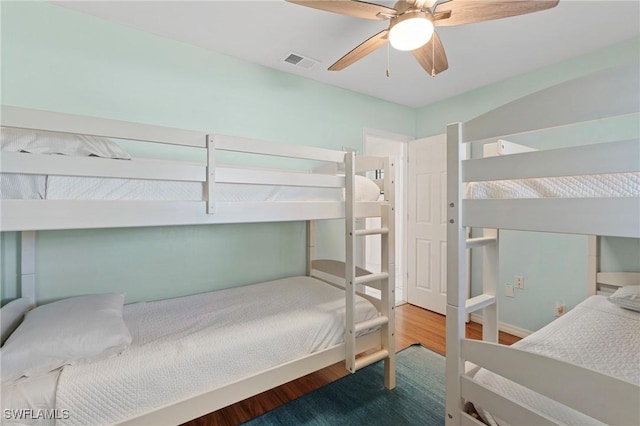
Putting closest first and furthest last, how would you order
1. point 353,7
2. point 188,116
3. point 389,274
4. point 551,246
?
point 353,7 → point 389,274 → point 188,116 → point 551,246

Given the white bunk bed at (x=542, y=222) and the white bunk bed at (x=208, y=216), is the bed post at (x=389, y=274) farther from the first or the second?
the white bunk bed at (x=542, y=222)

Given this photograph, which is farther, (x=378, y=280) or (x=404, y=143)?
(x=404, y=143)

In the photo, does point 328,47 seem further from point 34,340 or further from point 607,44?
point 34,340

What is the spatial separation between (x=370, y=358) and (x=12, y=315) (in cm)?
198

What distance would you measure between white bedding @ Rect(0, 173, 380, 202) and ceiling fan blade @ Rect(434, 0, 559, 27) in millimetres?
1137

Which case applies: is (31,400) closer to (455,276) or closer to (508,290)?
(455,276)

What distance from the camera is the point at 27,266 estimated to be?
1.69m

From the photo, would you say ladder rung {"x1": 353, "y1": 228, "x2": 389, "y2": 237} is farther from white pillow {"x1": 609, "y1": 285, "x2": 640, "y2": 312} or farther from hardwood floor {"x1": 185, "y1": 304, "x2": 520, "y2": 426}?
white pillow {"x1": 609, "y1": 285, "x2": 640, "y2": 312}

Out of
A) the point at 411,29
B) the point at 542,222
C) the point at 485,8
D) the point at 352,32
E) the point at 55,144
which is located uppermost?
the point at 352,32

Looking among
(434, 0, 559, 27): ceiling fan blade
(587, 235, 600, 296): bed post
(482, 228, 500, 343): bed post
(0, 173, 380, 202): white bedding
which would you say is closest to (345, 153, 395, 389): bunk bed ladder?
(0, 173, 380, 202): white bedding

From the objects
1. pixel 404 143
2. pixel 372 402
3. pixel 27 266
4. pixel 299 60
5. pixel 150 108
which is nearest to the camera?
pixel 27 266

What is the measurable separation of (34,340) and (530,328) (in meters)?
3.52

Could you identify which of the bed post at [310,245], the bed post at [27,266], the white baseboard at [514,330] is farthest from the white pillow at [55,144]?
the white baseboard at [514,330]

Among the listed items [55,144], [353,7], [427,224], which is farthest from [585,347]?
[55,144]
